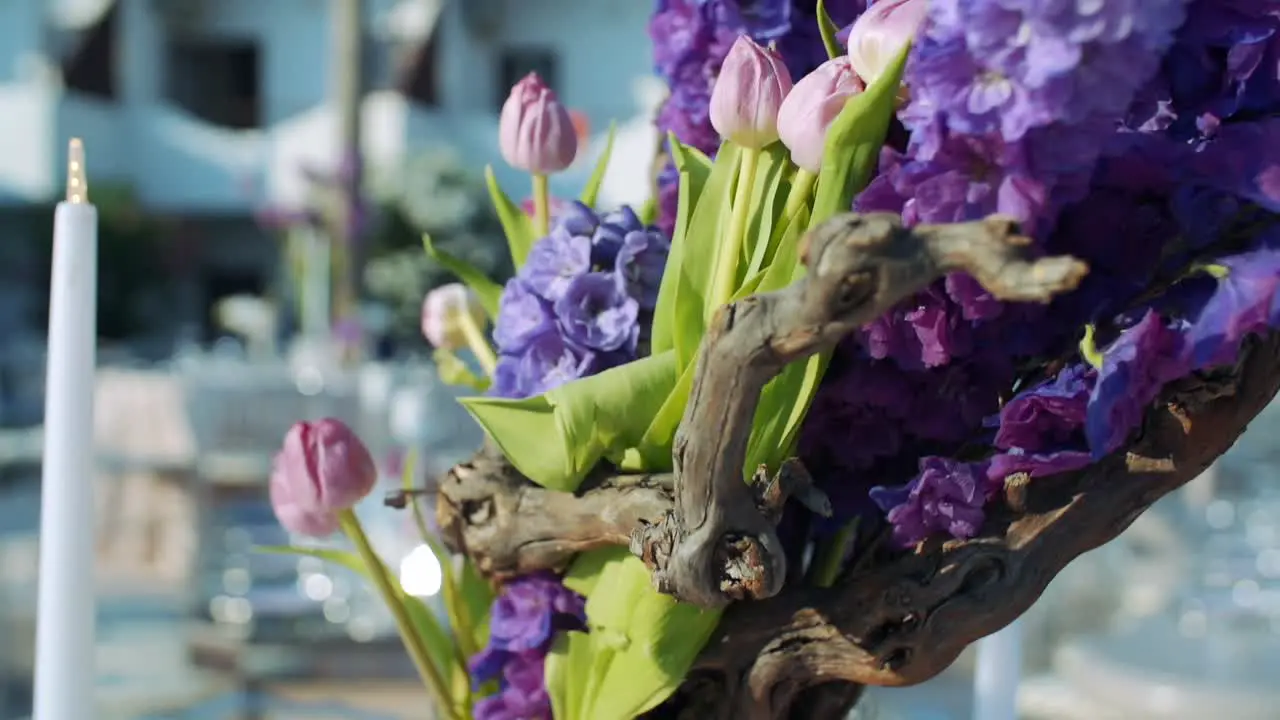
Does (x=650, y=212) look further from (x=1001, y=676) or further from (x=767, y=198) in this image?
(x=1001, y=676)

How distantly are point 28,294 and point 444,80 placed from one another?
297cm

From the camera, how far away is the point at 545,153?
44 centimetres

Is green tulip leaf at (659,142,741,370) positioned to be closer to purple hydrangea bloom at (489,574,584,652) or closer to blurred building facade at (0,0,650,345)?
purple hydrangea bloom at (489,574,584,652)

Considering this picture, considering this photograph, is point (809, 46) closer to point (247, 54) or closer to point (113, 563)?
point (113, 563)

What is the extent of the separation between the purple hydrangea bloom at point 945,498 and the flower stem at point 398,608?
0.18 m

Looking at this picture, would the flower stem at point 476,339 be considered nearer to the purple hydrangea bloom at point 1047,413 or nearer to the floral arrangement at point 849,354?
the floral arrangement at point 849,354

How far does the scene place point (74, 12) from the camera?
806cm

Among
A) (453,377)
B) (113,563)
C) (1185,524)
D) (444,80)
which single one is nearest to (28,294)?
(444,80)

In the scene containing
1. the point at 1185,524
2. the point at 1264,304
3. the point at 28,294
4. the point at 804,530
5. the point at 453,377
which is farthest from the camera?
the point at 28,294

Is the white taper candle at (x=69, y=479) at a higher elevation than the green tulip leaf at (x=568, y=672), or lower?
higher

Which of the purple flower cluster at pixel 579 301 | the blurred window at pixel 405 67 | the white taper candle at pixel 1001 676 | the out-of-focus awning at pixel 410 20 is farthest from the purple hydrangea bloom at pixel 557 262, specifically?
the out-of-focus awning at pixel 410 20

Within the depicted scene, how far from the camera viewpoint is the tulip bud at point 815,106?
1.11ft

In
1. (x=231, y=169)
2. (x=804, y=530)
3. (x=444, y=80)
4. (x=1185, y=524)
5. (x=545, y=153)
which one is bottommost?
(x=1185, y=524)

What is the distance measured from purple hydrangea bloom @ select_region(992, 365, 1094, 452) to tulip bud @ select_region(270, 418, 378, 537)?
0.22 metres
